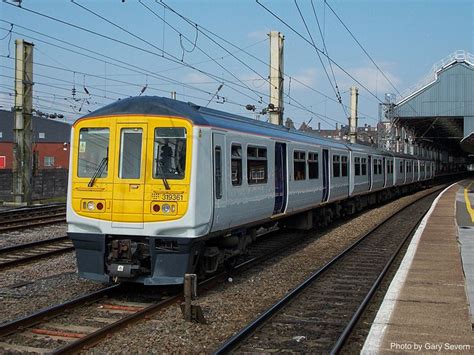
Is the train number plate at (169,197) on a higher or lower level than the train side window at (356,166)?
lower

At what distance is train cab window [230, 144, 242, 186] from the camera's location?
30.1 feet

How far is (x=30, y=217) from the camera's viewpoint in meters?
19.8

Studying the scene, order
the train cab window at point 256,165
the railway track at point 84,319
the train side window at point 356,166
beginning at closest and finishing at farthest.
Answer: the railway track at point 84,319 → the train cab window at point 256,165 → the train side window at point 356,166

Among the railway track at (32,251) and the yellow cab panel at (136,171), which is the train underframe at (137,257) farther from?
the railway track at (32,251)

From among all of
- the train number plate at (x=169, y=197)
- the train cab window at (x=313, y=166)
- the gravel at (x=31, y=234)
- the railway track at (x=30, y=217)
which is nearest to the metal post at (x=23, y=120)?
the railway track at (x=30, y=217)

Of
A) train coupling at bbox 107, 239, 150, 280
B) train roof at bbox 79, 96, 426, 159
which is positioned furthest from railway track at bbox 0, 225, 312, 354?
train roof at bbox 79, 96, 426, 159

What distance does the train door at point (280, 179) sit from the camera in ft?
37.8

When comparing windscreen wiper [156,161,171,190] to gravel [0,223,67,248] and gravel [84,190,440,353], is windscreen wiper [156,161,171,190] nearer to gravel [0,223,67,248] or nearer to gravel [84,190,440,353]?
gravel [84,190,440,353]

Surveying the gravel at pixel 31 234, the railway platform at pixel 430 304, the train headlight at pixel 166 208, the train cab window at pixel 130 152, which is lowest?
the railway platform at pixel 430 304

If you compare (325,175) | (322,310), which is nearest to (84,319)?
(322,310)

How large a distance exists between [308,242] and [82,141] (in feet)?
25.3

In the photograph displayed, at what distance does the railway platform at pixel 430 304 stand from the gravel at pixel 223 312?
1.70 metres

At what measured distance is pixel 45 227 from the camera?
16891 millimetres

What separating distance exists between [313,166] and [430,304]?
24.4 feet
